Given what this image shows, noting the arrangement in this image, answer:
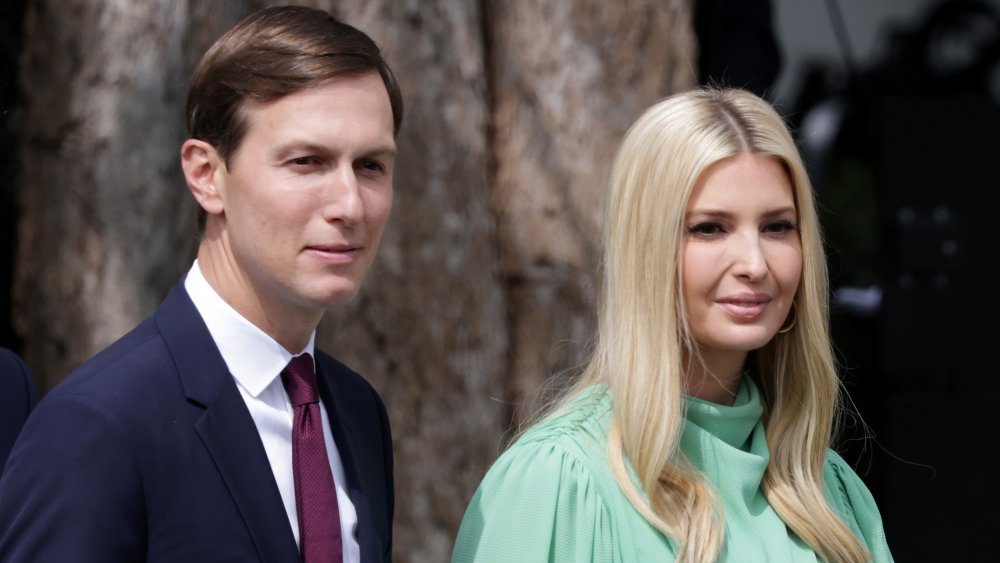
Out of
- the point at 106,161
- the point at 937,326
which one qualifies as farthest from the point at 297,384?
the point at 937,326

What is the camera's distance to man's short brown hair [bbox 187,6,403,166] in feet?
6.81

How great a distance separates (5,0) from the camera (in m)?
4.05

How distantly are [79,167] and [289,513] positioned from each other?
4.91ft

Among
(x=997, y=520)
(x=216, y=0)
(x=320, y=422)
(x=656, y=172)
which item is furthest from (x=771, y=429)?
(x=997, y=520)

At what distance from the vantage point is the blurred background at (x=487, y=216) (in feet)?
10.7

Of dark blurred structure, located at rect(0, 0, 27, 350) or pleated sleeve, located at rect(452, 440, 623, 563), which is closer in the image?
pleated sleeve, located at rect(452, 440, 623, 563)

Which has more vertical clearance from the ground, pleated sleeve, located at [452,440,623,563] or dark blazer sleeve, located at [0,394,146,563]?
dark blazer sleeve, located at [0,394,146,563]

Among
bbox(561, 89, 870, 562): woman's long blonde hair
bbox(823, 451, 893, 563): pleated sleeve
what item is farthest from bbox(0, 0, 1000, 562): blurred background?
bbox(561, 89, 870, 562): woman's long blonde hair

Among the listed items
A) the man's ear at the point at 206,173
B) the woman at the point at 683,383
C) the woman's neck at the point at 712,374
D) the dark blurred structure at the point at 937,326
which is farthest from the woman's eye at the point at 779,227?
the dark blurred structure at the point at 937,326

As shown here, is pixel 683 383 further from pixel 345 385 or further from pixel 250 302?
pixel 250 302

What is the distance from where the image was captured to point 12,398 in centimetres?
234

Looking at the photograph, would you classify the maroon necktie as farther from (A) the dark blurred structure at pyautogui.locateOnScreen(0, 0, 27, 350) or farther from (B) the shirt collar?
(A) the dark blurred structure at pyautogui.locateOnScreen(0, 0, 27, 350)

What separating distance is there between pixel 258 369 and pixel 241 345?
44mm

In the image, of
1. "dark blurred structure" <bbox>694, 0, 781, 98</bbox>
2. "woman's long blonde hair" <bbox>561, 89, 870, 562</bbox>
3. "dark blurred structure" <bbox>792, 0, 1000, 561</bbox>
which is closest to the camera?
"woman's long blonde hair" <bbox>561, 89, 870, 562</bbox>
